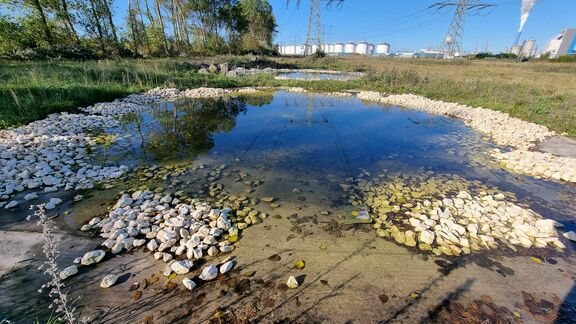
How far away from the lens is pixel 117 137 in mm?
6695

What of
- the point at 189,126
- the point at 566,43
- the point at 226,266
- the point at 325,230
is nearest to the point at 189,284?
the point at 226,266

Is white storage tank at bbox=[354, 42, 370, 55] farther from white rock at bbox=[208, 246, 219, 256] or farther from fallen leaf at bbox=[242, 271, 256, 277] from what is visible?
fallen leaf at bbox=[242, 271, 256, 277]

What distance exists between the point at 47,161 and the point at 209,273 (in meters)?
4.69

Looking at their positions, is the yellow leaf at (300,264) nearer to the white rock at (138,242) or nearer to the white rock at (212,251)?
the white rock at (212,251)

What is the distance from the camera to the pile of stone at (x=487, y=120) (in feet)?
24.6

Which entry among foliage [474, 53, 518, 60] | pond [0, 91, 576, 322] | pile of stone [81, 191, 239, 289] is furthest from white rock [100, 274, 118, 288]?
foliage [474, 53, 518, 60]

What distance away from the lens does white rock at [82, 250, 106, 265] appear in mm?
2676

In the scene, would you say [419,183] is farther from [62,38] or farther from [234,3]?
[234,3]

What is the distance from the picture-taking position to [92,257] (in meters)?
2.71

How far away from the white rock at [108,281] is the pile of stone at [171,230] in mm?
423

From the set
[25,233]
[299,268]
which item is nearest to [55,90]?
[25,233]

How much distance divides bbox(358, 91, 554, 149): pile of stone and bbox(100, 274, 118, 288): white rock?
30.7ft

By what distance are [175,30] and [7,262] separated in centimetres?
3741

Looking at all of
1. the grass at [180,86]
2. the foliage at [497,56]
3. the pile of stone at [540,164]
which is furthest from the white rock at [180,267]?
the foliage at [497,56]
